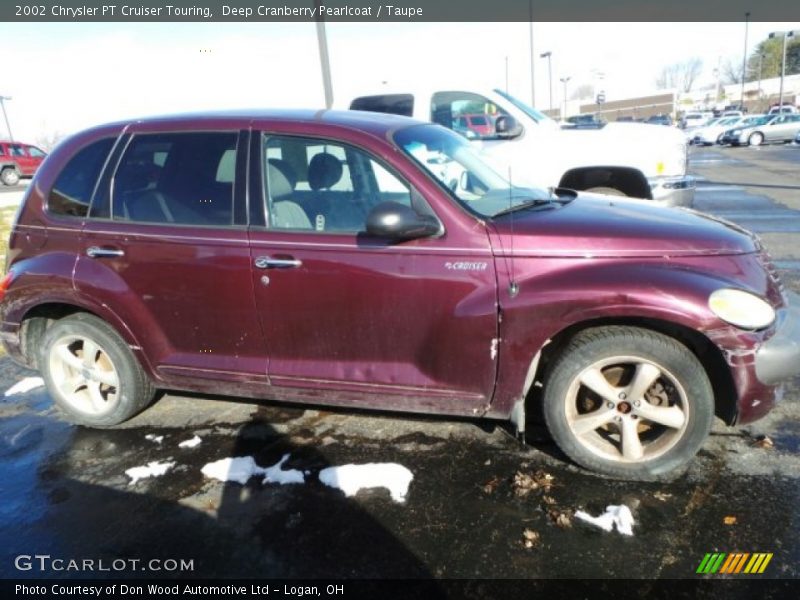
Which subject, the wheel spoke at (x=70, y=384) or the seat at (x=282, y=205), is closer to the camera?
the seat at (x=282, y=205)

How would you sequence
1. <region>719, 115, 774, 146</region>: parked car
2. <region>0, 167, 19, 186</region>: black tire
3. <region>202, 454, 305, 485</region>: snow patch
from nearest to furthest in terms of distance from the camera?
<region>202, 454, 305, 485</region>: snow patch
<region>0, 167, 19, 186</region>: black tire
<region>719, 115, 774, 146</region>: parked car

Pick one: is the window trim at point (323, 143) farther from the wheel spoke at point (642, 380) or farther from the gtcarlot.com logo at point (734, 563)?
the gtcarlot.com logo at point (734, 563)

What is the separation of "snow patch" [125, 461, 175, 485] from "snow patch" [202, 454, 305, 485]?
24 centimetres

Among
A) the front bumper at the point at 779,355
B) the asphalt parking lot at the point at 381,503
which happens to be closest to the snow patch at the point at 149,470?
the asphalt parking lot at the point at 381,503

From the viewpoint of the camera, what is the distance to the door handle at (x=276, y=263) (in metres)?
3.03

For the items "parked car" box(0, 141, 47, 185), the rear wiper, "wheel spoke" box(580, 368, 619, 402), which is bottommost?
"wheel spoke" box(580, 368, 619, 402)

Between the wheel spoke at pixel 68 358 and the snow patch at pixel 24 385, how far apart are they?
993 mm

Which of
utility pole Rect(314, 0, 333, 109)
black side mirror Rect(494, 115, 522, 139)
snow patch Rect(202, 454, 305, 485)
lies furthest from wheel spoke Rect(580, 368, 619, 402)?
utility pole Rect(314, 0, 333, 109)

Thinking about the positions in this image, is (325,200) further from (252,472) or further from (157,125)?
(252,472)

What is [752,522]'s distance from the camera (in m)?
2.53

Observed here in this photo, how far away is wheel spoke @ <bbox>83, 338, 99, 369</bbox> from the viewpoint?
3637 mm

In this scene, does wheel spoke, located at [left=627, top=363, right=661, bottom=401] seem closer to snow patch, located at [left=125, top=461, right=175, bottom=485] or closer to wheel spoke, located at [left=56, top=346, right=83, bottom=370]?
snow patch, located at [left=125, top=461, right=175, bottom=485]

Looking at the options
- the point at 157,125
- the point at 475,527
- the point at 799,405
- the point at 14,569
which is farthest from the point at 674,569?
the point at 157,125

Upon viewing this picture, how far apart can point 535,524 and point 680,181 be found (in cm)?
535
